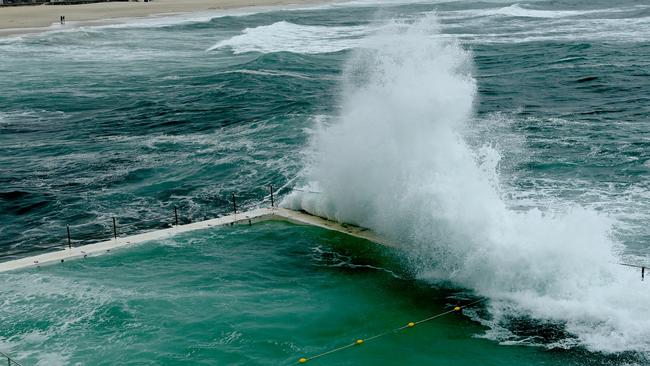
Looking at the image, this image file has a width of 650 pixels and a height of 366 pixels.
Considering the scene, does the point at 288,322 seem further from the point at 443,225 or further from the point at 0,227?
the point at 0,227

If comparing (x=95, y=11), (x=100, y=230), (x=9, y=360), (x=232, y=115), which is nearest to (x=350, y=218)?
(x=100, y=230)

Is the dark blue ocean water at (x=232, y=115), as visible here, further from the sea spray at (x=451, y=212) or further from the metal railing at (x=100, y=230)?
the sea spray at (x=451, y=212)

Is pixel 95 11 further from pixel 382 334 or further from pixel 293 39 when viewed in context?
pixel 382 334

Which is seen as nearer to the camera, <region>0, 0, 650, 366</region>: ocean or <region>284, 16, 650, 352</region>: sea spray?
<region>0, 0, 650, 366</region>: ocean

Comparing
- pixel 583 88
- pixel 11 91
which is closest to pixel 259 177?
pixel 583 88

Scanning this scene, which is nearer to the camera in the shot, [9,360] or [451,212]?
[9,360]

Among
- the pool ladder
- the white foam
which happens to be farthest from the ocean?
the white foam

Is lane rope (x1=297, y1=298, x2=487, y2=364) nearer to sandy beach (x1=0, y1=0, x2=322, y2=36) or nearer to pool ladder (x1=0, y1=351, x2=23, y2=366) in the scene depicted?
pool ladder (x1=0, y1=351, x2=23, y2=366)
